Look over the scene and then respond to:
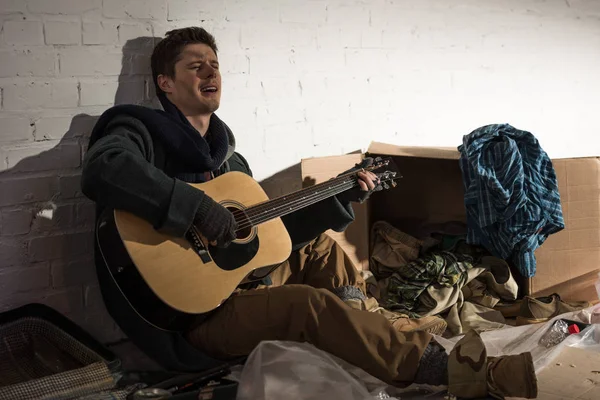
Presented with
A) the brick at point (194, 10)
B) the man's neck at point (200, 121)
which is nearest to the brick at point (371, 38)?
the brick at point (194, 10)

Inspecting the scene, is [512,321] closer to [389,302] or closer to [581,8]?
[389,302]

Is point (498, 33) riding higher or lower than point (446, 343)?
higher

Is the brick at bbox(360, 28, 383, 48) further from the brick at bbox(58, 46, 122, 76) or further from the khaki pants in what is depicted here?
the khaki pants

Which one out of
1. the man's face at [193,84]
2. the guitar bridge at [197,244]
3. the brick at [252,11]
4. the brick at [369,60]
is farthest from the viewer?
the brick at [369,60]

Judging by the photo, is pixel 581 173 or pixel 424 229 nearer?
pixel 581 173

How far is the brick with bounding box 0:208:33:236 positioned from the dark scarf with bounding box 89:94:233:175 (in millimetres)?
318

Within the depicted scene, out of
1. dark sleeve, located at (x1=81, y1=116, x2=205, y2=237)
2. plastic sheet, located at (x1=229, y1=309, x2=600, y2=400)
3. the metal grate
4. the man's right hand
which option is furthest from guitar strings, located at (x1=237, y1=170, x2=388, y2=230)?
the metal grate

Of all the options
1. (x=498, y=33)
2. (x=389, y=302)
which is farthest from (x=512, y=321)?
(x=498, y=33)

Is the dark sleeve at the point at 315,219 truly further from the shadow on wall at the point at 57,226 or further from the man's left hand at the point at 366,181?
the shadow on wall at the point at 57,226

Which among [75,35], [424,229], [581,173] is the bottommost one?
[424,229]

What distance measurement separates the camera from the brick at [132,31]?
8.88 feet

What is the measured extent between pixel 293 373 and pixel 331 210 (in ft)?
2.11

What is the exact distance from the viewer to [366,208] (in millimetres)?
3396

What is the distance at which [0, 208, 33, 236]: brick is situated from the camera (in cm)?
250
